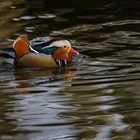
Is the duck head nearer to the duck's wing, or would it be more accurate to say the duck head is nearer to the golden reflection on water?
the duck's wing

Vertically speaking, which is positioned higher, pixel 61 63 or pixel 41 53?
pixel 41 53

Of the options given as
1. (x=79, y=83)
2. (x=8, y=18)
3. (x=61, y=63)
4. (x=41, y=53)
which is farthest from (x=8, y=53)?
(x=8, y=18)

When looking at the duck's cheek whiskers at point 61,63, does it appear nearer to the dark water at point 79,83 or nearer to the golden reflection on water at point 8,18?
the dark water at point 79,83

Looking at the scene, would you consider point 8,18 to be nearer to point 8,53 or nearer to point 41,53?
point 8,53

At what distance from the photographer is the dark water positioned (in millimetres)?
4520

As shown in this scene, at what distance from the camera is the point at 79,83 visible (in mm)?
6059

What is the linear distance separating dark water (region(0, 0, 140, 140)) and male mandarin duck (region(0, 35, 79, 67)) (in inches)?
3.9

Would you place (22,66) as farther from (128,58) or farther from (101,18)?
(101,18)

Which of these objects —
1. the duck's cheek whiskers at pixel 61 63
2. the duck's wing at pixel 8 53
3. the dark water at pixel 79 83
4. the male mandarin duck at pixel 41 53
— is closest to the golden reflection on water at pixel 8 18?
the dark water at pixel 79 83

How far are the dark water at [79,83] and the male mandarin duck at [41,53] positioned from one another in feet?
0.33

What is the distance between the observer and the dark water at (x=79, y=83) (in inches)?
178

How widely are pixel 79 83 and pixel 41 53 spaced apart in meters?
0.99

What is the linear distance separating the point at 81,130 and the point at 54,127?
8.4 inches

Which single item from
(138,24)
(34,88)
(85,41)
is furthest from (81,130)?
(138,24)
